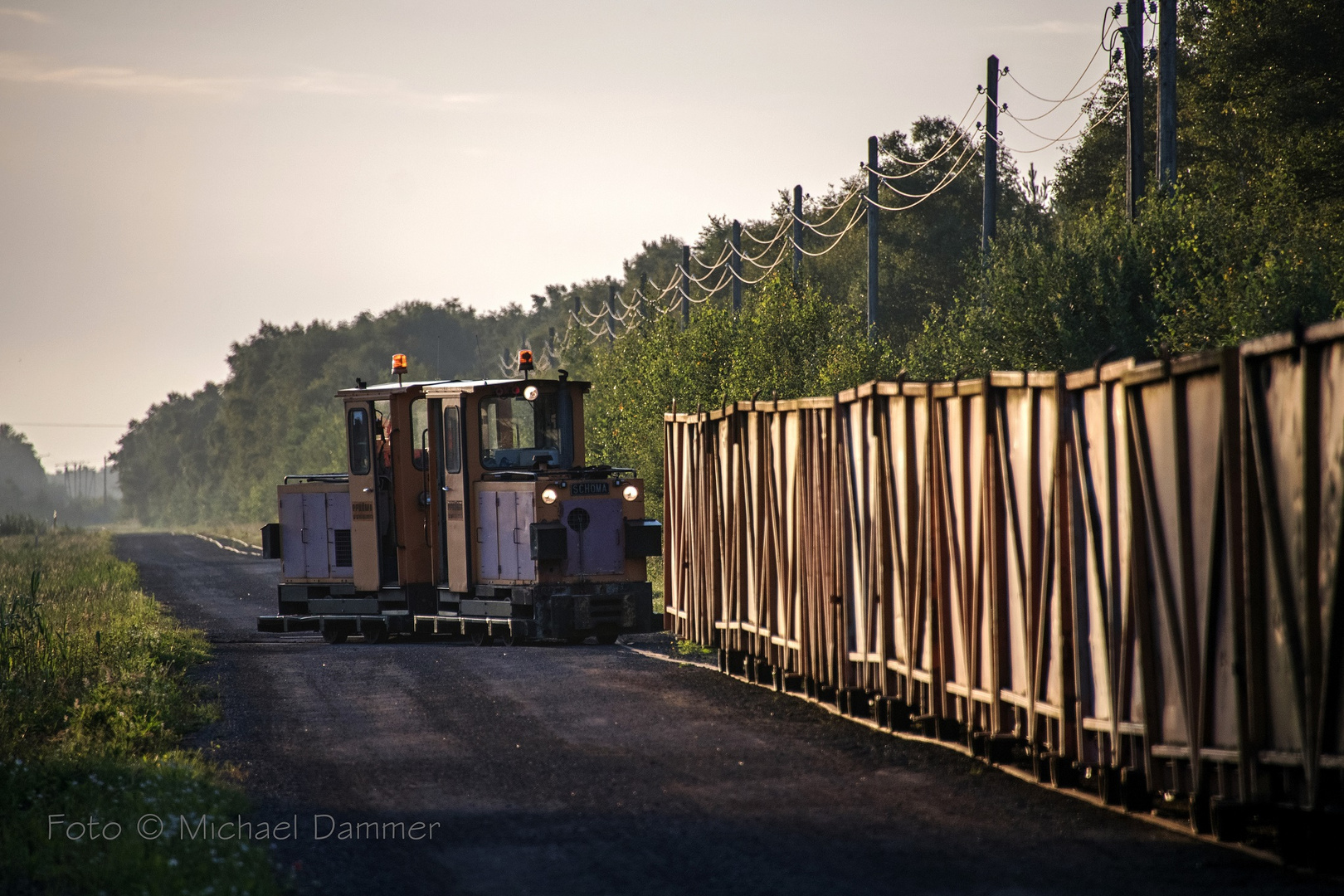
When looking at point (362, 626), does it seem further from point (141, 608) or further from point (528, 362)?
point (141, 608)

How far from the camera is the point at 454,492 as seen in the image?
17.8 metres

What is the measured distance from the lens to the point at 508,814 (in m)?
8.43

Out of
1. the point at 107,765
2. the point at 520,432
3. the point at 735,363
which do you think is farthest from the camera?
the point at 735,363

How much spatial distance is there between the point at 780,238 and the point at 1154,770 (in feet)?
185

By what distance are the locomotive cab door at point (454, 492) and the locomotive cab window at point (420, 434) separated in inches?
16.8

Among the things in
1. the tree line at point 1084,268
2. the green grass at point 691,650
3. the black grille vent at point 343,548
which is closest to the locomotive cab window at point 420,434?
the black grille vent at point 343,548

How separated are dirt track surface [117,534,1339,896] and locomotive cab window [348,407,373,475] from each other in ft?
14.7

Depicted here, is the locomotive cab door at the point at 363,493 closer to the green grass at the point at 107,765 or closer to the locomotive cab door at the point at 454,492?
the locomotive cab door at the point at 454,492

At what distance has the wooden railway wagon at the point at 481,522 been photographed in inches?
686

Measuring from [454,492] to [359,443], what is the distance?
5.83 feet

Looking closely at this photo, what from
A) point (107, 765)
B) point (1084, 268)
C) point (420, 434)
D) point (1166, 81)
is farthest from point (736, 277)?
point (107, 765)

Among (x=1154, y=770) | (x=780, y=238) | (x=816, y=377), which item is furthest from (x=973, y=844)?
(x=780, y=238)

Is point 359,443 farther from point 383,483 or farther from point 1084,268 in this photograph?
point 1084,268

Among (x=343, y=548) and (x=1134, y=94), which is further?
(x=1134, y=94)
